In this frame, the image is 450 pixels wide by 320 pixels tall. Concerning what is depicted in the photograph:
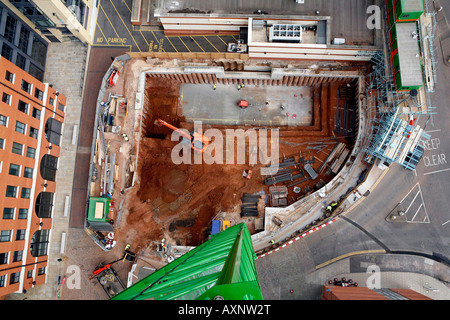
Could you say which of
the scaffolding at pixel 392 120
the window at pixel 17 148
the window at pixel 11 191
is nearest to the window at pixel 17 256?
the window at pixel 11 191

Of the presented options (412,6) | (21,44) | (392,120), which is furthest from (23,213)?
(412,6)

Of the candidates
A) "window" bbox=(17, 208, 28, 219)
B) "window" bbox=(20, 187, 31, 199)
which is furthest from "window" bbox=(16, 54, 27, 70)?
"window" bbox=(17, 208, 28, 219)

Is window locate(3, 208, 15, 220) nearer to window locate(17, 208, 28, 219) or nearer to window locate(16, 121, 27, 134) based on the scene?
window locate(17, 208, 28, 219)

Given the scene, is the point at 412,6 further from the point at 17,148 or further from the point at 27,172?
the point at 27,172

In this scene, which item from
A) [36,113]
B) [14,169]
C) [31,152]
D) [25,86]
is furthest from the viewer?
[36,113]

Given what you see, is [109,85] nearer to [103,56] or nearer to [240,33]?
[103,56]

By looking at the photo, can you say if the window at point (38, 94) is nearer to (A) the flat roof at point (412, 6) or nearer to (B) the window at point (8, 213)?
(B) the window at point (8, 213)
